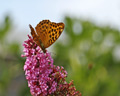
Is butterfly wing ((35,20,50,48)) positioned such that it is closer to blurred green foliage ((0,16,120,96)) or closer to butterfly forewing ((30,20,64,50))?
butterfly forewing ((30,20,64,50))

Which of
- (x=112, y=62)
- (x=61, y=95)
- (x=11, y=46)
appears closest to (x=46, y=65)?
(x=61, y=95)

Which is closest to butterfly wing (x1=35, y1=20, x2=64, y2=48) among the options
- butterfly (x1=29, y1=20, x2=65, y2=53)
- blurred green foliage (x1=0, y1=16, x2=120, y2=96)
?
butterfly (x1=29, y1=20, x2=65, y2=53)

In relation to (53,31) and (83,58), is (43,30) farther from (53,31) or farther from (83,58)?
(83,58)

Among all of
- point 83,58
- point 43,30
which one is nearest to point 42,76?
point 43,30

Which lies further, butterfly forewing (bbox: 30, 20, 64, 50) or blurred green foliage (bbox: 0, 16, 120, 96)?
blurred green foliage (bbox: 0, 16, 120, 96)

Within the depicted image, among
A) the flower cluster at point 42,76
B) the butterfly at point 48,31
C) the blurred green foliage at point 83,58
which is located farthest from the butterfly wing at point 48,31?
the blurred green foliage at point 83,58

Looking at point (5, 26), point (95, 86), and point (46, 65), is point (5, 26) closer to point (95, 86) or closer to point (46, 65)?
point (95, 86)

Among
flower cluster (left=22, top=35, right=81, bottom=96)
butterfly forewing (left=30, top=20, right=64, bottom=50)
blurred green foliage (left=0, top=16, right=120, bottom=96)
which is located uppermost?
butterfly forewing (left=30, top=20, right=64, bottom=50)
